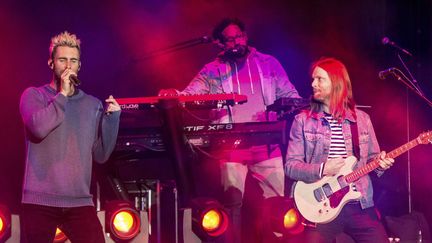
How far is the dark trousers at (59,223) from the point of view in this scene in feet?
11.6

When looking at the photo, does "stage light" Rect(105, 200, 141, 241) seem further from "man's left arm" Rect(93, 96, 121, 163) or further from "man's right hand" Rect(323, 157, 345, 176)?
"man's right hand" Rect(323, 157, 345, 176)

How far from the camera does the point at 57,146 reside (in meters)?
3.69

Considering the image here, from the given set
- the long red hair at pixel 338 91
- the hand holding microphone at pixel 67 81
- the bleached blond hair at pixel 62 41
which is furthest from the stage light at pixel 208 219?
the bleached blond hair at pixel 62 41

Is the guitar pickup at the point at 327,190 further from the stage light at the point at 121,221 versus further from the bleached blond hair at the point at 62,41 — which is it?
the bleached blond hair at the point at 62,41

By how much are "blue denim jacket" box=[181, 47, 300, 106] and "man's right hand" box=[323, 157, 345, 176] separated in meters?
1.49

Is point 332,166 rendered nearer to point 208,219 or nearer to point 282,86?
point 208,219

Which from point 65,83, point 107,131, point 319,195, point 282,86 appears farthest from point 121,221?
point 282,86

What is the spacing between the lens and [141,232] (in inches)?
169

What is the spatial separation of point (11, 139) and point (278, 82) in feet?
9.65

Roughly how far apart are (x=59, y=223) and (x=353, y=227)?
7.15ft

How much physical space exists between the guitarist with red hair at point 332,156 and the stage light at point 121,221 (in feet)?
4.25

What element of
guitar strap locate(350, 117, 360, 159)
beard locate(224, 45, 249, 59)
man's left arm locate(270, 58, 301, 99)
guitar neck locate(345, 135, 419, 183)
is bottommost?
guitar neck locate(345, 135, 419, 183)

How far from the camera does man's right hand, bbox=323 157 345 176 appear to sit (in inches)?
169

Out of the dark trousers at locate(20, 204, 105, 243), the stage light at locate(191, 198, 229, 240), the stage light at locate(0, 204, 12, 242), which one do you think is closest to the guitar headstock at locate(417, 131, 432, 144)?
the stage light at locate(191, 198, 229, 240)
